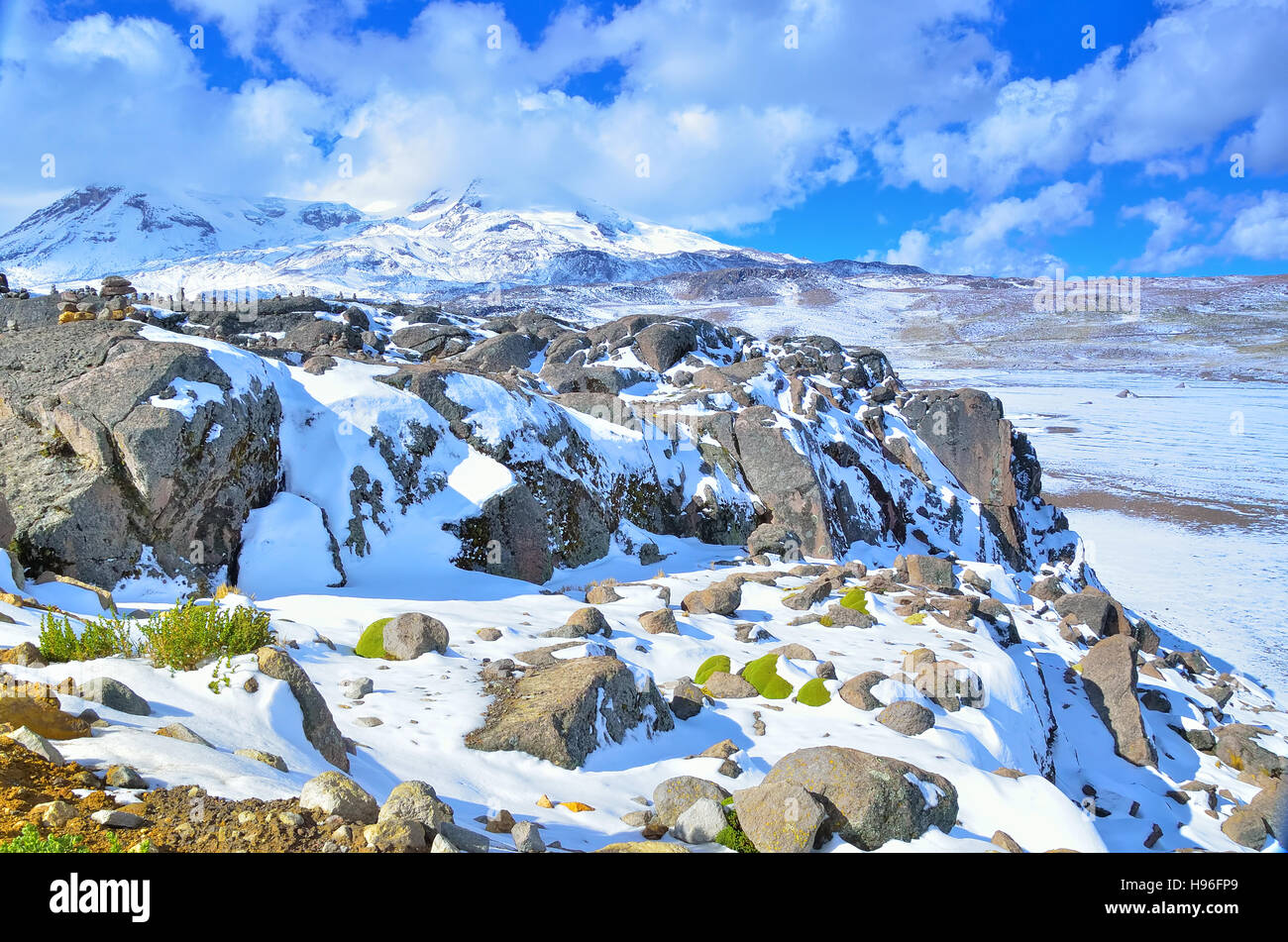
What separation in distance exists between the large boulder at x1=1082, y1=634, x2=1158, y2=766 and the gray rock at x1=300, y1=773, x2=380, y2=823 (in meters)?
12.7

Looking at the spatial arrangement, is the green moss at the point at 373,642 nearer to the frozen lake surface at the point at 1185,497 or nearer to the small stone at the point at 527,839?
the small stone at the point at 527,839

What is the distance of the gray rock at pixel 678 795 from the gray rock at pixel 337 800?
2.21 m

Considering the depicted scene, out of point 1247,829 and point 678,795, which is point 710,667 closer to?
point 678,795

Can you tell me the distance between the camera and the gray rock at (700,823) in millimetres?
4824

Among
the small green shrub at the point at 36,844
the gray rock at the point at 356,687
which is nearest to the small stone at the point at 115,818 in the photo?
the small green shrub at the point at 36,844

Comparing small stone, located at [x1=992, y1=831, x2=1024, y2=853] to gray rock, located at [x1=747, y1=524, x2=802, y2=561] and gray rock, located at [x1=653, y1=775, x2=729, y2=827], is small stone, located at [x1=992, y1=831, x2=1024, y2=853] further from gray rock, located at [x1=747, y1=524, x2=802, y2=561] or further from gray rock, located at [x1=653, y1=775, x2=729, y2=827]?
gray rock, located at [x1=747, y1=524, x2=802, y2=561]

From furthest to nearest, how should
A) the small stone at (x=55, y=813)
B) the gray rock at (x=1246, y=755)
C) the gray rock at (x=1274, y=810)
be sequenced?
1. the gray rock at (x=1246, y=755)
2. the gray rock at (x=1274, y=810)
3. the small stone at (x=55, y=813)

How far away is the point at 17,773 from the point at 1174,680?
1989 centimetres

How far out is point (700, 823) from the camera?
4.87 m

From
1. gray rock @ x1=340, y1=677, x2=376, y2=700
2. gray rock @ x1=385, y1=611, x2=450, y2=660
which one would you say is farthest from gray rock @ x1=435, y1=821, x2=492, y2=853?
gray rock @ x1=385, y1=611, x2=450, y2=660

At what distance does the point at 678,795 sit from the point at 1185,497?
181 feet

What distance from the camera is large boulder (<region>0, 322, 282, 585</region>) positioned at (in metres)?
8.83

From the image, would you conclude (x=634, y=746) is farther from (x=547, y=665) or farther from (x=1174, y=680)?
(x=1174, y=680)

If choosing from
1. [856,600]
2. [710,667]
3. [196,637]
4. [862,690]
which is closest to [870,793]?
[862,690]
